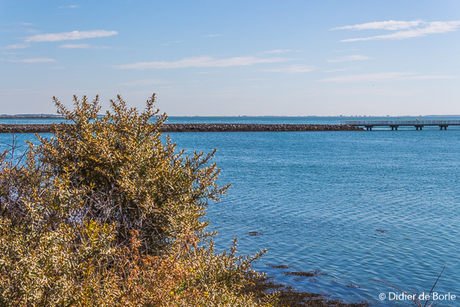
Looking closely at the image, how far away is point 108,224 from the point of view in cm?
646

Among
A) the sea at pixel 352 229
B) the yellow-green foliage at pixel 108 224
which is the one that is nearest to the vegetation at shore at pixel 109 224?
the yellow-green foliage at pixel 108 224

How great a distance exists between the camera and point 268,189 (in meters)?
32.7

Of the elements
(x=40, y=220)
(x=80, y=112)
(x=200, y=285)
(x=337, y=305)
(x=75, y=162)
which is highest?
(x=80, y=112)

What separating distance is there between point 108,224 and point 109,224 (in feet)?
3.80

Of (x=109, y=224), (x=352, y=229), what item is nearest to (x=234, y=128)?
(x=352, y=229)

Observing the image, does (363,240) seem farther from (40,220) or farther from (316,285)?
(40,220)

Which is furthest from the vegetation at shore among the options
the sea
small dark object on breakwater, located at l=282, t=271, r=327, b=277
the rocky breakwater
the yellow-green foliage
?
the rocky breakwater

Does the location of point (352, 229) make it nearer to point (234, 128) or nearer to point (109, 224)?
point (109, 224)

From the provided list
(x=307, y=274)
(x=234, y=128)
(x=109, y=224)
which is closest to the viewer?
(x=109, y=224)

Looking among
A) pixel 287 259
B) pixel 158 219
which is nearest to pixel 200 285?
pixel 158 219

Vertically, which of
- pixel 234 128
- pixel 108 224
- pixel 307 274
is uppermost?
pixel 234 128

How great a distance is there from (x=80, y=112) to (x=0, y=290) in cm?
470

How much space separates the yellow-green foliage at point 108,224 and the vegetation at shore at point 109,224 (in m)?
0.02

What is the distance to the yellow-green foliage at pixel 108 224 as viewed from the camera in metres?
5.07
